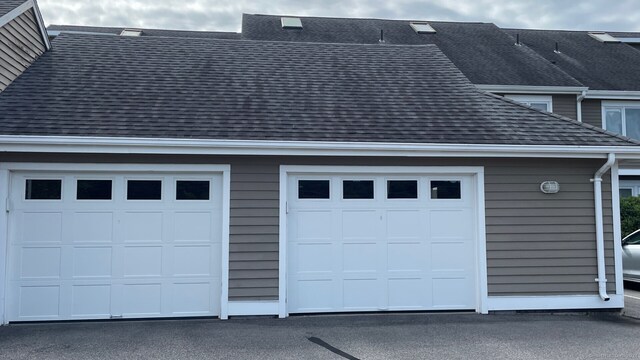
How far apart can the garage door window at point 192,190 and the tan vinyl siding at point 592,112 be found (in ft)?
41.3

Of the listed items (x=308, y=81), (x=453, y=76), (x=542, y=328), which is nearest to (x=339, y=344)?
(x=542, y=328)

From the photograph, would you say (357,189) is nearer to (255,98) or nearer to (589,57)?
(255,98)

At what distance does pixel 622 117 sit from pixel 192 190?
46.4 feet

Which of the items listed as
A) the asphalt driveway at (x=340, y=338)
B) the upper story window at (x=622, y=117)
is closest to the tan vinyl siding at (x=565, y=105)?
the upper story window at (x=622, y=117)

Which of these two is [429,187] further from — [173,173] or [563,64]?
[563,64]

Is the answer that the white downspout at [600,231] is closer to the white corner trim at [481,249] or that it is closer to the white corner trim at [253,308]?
the white corner trim at [481,249]

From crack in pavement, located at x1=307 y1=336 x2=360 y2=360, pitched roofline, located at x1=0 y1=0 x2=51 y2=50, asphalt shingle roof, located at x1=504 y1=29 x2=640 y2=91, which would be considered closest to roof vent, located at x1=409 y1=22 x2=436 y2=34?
asphalt shingle roof, located at x1=504 y1=29 x2=640 y2=91

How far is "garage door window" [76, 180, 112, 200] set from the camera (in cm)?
745

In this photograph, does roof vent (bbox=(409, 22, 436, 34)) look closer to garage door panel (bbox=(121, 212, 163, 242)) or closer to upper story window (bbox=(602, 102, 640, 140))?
upper story window (bbox=(602, 102, 640, 140))

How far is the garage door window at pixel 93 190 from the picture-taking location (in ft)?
24.4

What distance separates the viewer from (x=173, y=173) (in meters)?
7.56

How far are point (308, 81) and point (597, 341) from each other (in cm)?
624

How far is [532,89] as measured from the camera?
47.6 ft

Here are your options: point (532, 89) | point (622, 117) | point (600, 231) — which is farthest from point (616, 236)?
point (622, 117)
